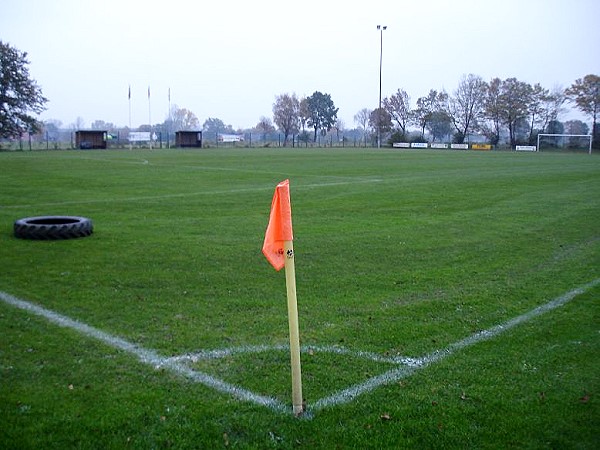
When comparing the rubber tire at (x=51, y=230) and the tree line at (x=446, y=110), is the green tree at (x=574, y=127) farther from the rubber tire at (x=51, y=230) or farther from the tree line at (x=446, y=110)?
the rubber tire at (x=51, y=230)

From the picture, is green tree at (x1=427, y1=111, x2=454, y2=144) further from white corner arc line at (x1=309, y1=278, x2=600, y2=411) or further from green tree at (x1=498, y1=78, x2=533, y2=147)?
white corner arc line at (x1=309, y1=278, x2=600, y2=411)

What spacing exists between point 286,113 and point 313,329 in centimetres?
11351

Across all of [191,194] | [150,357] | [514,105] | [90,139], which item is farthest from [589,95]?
[150,357]

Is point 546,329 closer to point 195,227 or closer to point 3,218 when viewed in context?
point 195,227

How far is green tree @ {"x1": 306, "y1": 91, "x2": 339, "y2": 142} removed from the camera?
123750 mm

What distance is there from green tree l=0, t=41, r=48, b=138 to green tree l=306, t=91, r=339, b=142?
6688 cm

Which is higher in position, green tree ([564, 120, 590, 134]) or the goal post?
green tree ([564, 120, 590, 134])

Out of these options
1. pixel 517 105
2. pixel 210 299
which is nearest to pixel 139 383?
pixel 210 299

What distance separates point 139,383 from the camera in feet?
13.9

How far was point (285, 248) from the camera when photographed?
3.71 metres

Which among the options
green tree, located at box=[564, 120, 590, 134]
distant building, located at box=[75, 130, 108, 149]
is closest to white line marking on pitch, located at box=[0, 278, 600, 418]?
distant building, located at box=[75, 130, 108, 149]

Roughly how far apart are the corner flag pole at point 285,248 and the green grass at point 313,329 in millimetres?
290

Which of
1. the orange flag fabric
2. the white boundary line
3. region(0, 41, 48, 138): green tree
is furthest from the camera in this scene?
region(0, 41, 48, 138): green tree

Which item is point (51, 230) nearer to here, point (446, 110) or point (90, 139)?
point (90, 139)
